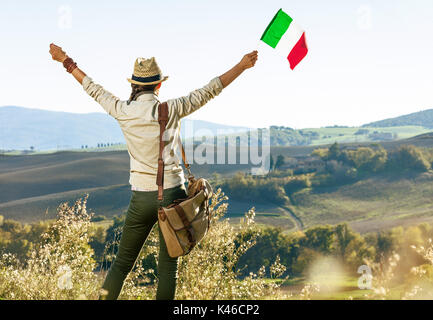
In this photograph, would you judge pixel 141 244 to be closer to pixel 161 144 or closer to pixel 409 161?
pixel 161 144

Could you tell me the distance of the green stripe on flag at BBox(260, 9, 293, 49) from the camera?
181 inches

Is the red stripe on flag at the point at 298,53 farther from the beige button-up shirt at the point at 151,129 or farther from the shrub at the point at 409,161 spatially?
the shrub at the point at 409,161

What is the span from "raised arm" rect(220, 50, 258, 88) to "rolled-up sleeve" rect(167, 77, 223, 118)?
63 mm

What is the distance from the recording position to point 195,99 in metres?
3.49

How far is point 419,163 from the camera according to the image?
337 ft

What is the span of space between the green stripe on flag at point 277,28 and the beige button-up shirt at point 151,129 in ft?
4.35

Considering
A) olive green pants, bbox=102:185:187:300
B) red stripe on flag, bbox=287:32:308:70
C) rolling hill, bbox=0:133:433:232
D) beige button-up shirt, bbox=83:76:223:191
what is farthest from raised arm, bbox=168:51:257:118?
rolling hill, bbox=0:133:433:232

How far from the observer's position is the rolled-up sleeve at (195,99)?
3.49 meters

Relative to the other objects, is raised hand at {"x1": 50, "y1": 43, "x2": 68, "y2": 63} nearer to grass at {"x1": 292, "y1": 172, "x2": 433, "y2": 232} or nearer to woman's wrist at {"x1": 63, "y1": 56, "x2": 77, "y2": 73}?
woman's wrist at {"x1": 63, "y1": 56, "x2": 77, "y2": 73}

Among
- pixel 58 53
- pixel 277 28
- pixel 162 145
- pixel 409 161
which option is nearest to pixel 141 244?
pixel 162 145

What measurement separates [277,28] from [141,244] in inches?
95.7

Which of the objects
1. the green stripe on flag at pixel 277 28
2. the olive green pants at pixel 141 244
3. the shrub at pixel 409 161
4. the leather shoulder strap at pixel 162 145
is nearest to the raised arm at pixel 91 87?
the leather shoulder strap at pixel 162 145
